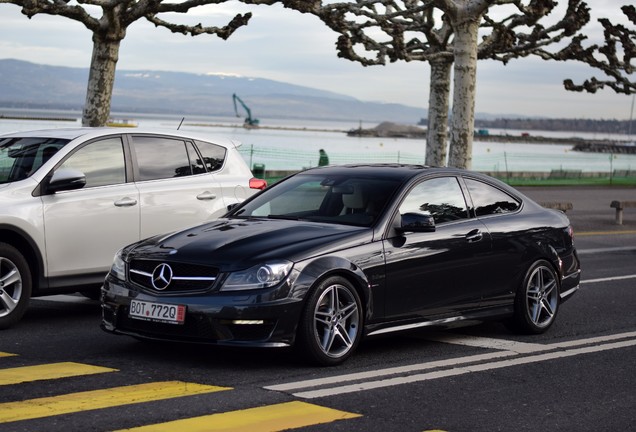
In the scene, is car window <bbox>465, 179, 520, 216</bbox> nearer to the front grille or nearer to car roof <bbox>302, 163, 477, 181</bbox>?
car roof <bbox>302, 163, 477, 181</bbox>

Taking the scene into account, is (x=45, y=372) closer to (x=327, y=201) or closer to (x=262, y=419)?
(x=262, y=419)

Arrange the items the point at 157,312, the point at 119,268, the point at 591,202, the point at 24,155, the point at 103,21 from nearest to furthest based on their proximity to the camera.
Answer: the point at 157,312 < the point at 119,268 < the point at 24,155 < the point at 103,21 < the point at 591,202

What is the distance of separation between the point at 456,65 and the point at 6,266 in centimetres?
1479

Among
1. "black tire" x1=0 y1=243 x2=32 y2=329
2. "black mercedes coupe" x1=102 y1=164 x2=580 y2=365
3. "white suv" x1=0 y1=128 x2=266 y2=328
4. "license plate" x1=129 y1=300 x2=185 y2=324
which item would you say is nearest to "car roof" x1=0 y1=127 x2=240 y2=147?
"white suv" x1=0 y1=128 x2=266 y2=328

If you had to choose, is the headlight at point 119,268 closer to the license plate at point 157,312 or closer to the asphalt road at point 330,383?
the license plate at point 157,312

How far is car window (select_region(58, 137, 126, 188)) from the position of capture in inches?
424

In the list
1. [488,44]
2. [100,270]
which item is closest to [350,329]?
→ [100,270]

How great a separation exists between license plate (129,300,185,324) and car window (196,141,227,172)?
3.68 metres

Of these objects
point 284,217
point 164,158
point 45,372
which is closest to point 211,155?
point 164,158

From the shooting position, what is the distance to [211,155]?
474 inches

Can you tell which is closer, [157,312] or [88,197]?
[157,312]

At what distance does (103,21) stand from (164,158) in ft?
33.6

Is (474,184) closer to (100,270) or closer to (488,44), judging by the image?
(100,270)

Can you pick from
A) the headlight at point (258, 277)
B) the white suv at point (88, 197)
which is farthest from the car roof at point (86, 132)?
the headlight at point (258, 277)
